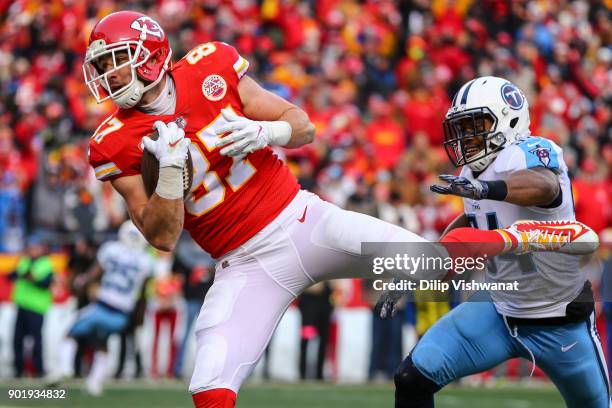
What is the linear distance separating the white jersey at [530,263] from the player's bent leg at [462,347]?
100 millimetres

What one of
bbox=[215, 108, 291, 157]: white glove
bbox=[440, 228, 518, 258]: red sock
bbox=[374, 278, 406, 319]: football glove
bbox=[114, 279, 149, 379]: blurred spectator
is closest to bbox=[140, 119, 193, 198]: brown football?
bbox=[215, 108, 291, 157]: white glove

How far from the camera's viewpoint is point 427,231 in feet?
36.0

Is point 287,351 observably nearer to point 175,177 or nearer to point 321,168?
point 321,168

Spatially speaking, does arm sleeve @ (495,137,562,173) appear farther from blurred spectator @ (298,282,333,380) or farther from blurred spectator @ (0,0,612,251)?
blurred spectator @ (0,0,612,251)

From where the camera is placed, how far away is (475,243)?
4289mm

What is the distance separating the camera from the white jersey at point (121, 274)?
10.2 metres

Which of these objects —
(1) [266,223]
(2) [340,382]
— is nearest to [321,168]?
(2) [340,382]

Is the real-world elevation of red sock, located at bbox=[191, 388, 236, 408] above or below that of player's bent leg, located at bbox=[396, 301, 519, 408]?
below

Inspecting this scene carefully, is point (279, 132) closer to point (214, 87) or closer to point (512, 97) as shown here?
point (214, 87)

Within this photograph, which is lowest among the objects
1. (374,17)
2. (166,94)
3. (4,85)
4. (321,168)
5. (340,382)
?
(340,382)

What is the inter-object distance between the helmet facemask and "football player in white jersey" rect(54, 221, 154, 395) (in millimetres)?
5667

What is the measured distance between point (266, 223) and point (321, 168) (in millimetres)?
7259

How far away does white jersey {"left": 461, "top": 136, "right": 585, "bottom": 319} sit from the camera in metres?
4.75

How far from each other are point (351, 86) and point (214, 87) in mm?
9115
